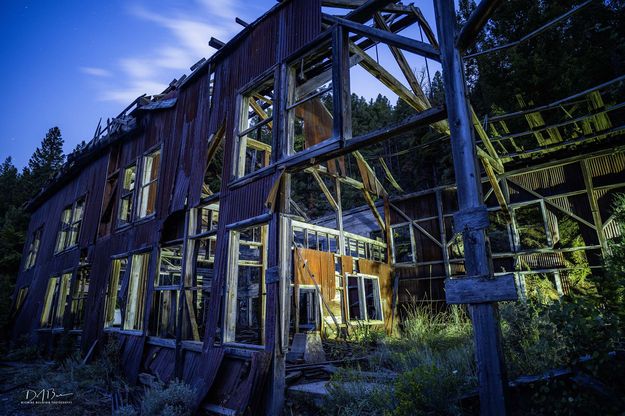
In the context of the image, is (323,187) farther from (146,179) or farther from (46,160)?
(46,160)

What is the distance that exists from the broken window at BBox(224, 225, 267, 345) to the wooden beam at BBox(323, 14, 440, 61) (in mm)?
4671

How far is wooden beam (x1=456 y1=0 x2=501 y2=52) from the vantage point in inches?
167

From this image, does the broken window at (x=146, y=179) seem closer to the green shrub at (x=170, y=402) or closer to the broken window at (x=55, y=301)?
the broken window at (x=55, y=301)

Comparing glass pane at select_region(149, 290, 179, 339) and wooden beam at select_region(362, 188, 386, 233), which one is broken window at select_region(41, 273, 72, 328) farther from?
wooden beam at select_region(362, 188, 386, 233)

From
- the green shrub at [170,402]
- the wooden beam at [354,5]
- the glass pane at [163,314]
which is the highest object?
the wooden beam at [354,5]

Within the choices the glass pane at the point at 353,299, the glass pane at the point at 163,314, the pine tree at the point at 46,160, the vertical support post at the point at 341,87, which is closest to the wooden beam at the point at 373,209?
the glass pane at the point at 353,299

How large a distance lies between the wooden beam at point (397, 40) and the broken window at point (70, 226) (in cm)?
1493

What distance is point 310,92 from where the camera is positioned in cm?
1045

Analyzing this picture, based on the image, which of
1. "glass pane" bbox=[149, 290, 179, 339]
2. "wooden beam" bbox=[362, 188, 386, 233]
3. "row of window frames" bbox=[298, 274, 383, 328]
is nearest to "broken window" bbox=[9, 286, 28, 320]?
"glass pane" bbox=[149, 290, 179, 339]

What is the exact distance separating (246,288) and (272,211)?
9.96 m

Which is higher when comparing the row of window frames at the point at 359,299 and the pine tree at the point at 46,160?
the pine tree at the point at 46,160

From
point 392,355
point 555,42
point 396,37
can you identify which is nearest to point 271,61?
point 396,37

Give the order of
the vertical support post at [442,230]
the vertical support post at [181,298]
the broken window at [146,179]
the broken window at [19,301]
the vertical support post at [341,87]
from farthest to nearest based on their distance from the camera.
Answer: the broken window at [19,301]
the vertical support post at [442,230]
the broken window at [146,179]
the vertical support post at [181,298]
the vertical support post at [341,87]

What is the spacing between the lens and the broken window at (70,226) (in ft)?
51.9
